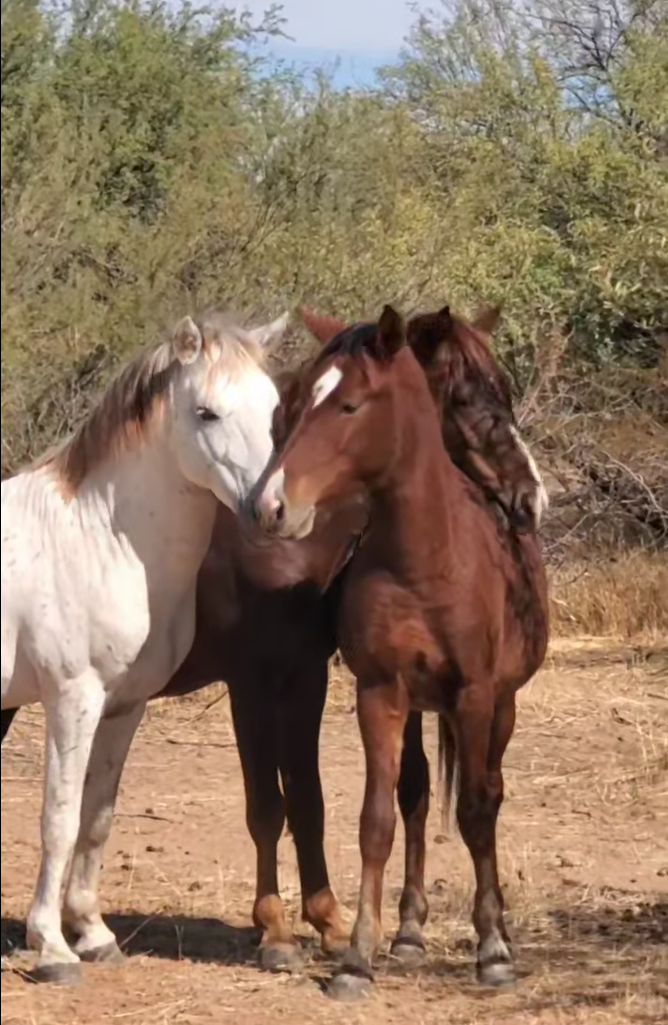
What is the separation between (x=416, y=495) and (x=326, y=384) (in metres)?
0.42

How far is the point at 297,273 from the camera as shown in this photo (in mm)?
7215

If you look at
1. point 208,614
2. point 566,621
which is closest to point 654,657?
point 566,621

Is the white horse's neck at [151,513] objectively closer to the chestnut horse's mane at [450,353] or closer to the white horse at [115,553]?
the white horse at [115,553]

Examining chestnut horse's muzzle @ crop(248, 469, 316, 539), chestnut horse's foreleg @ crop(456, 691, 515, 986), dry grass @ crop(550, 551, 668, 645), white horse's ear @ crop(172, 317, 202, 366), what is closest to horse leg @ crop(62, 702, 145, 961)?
chestnut horse's muzzle @ crop(248, 469, 316, 539)

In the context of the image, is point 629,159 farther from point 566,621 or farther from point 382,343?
point 382,343

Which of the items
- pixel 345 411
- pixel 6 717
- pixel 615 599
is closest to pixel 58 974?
pixel 6 717

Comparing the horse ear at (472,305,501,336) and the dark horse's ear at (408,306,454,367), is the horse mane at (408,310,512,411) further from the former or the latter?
the horse ear at (472,305,501,336)

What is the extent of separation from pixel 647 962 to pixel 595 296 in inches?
261

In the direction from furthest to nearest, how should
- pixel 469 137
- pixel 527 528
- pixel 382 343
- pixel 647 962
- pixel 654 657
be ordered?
1. pixel 469 137
2. pixel 654 657
3. pixel 647 962
4. pixel 527 528
5. pixel 382 343

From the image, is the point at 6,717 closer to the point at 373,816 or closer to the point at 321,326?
the point at 373,816

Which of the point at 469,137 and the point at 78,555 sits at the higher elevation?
the point at 469,137

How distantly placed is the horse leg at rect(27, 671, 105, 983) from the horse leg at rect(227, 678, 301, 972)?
1.35 metres

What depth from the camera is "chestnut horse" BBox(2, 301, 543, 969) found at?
4.15 metres

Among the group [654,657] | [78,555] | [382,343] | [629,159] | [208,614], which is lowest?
[654,657]
